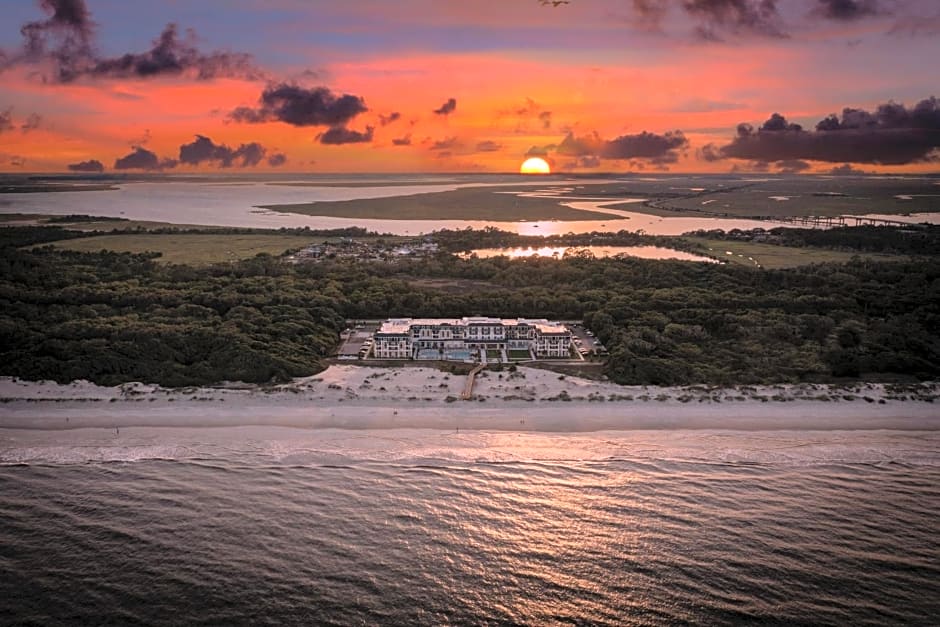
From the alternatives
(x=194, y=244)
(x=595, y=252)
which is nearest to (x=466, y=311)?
(x=595, y=252)

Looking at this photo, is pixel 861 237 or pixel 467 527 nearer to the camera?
pixel 467 527

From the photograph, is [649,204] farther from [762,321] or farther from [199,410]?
[199,410]

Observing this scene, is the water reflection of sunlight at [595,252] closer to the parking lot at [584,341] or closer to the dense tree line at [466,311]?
the dense tree line at [466,311]

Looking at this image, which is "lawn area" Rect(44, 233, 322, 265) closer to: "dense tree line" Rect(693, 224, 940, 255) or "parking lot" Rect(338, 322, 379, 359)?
"parking lot" Rect(338, 322, 379, 359)

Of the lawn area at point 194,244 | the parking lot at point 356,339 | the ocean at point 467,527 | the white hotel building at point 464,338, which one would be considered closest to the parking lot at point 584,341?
the white hotel building at point 464,338

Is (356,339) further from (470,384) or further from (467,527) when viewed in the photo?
(467,527)

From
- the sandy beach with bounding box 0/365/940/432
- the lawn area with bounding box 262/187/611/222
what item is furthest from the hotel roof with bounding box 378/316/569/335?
→ the lawn area with bounding box 262/187/611/222
